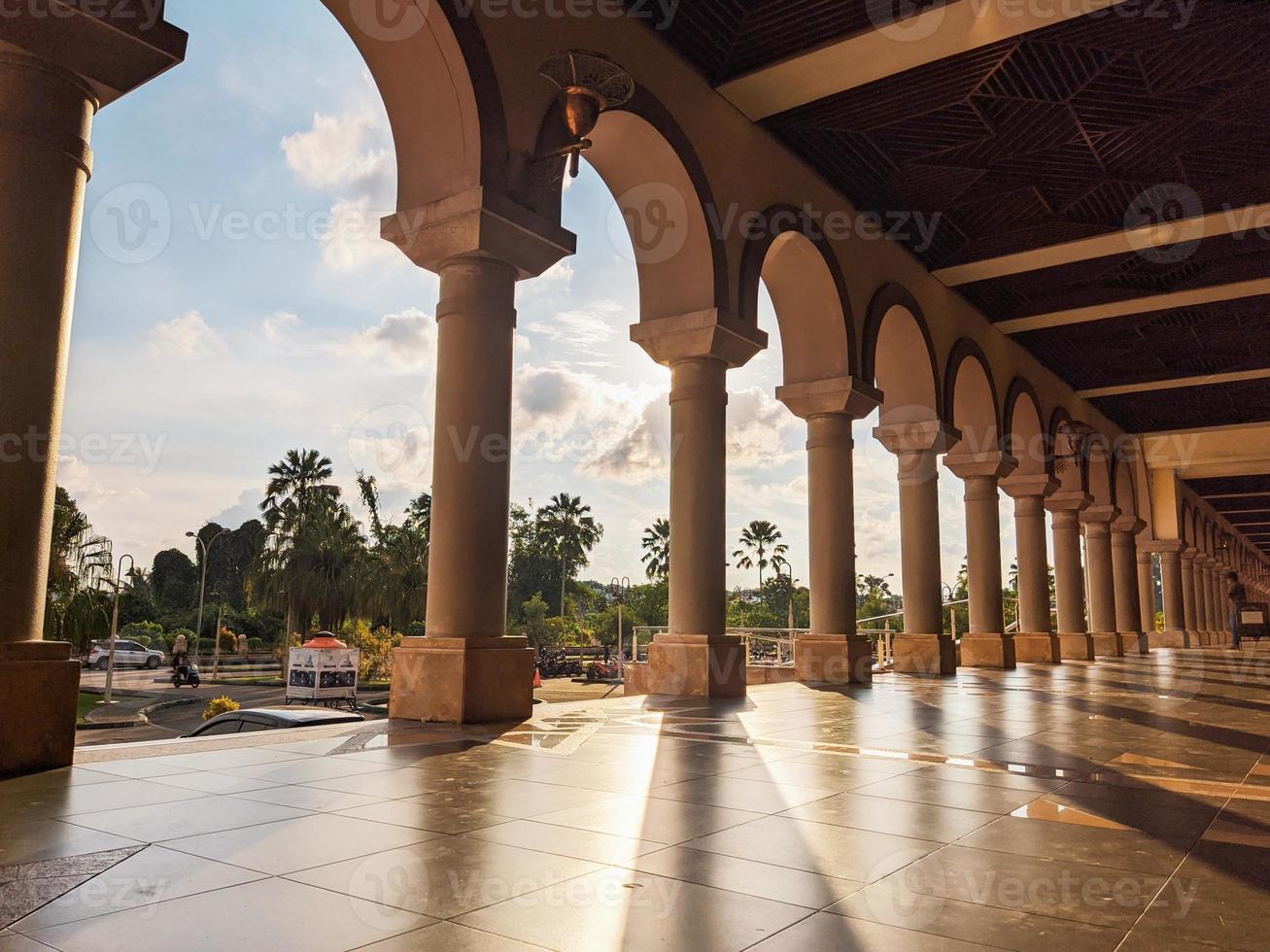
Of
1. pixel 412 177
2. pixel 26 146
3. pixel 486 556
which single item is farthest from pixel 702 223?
pixel 26 146

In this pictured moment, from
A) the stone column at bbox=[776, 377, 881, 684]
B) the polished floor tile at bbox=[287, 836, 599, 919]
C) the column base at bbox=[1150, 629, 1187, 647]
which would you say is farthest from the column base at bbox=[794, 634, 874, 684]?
the column base at bbox=[1150, 629, 1187, 647]

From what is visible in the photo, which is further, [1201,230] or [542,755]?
[1201,230]

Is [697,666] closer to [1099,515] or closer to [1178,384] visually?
[1178,384]

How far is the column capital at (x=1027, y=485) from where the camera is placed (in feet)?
71.2

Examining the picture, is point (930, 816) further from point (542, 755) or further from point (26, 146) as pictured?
point (26, 146)

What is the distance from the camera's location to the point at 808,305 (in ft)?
46.9

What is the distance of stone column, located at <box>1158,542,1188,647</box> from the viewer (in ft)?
119

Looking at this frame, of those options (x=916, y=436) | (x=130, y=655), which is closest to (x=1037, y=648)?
(x=916, y=436)

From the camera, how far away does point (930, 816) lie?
405cm

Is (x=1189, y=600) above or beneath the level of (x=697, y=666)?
above

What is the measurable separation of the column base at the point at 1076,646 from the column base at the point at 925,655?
8.69m

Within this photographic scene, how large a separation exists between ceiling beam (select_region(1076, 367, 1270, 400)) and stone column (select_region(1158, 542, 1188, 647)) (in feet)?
42.1

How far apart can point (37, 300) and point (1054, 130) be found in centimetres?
1226

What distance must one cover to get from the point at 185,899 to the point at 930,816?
9.53 feet
